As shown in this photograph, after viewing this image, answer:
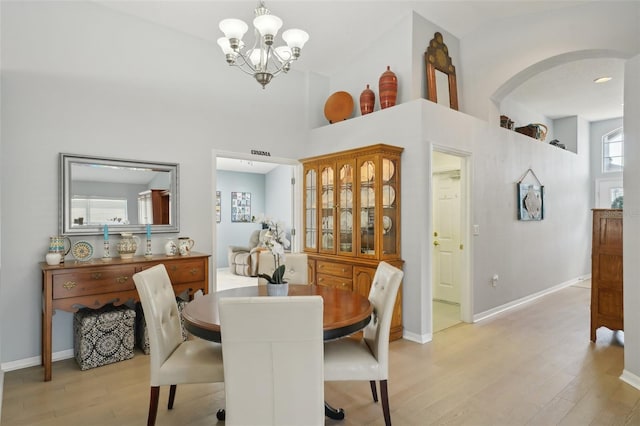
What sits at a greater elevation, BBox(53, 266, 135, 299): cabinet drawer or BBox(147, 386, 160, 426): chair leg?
BBox(53, 266, 135, 299): cabinet drawer

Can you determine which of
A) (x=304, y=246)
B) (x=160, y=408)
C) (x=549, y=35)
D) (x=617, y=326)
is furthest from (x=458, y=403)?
(x=549, y=35)

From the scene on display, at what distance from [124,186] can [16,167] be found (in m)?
0.82

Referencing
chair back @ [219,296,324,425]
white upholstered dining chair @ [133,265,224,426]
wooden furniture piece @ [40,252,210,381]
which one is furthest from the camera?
wooden furniture piece @ [40,252,210,381]

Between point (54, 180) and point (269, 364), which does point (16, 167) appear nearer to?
point (54, 180)

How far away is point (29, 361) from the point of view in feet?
10.2

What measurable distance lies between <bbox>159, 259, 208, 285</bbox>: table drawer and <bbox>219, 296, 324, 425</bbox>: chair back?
2.03 metres

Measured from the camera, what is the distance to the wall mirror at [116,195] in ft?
10.8

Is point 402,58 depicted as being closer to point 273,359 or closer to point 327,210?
point 327,210

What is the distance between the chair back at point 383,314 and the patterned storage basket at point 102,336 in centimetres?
212

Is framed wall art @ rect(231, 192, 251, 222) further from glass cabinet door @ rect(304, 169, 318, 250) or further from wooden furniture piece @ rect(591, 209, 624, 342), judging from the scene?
wooden furniture piece @ rect(591, 209, 624, 342)

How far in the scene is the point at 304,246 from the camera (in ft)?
15.5

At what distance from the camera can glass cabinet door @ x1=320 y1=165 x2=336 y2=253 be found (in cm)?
432

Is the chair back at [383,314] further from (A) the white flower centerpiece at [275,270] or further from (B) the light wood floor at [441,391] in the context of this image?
(A) the white flower centerpiece at [275,270]

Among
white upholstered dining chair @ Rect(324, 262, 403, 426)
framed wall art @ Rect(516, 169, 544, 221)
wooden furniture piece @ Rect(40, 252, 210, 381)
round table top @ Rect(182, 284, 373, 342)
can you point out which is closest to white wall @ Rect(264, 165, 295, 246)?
framed wall art @ Rect(516, 169, 544, 221)
